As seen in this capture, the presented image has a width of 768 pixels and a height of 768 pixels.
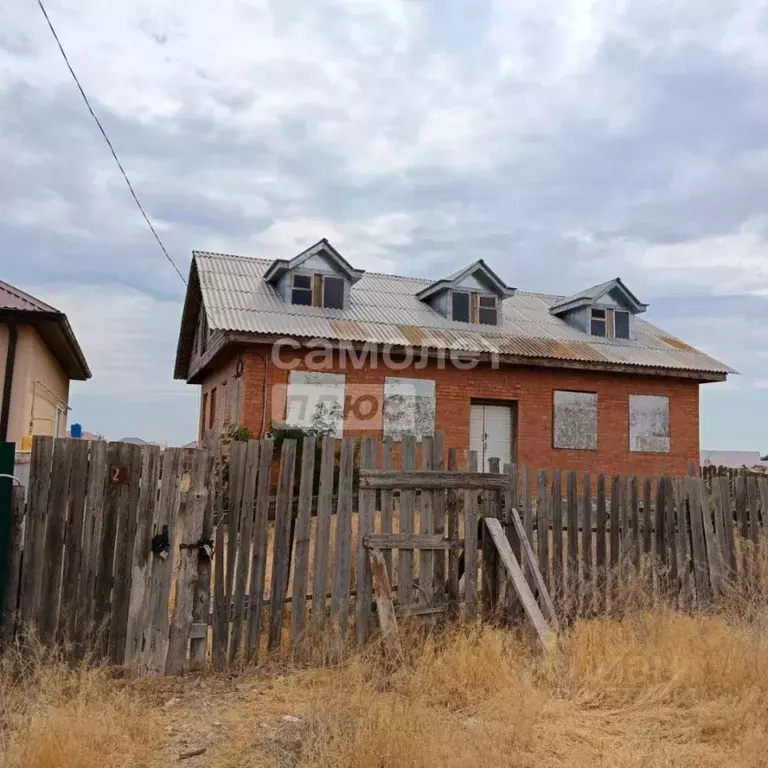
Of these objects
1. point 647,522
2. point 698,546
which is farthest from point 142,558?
point 698,546

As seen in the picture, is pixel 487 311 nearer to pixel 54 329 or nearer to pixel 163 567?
pixel 54 329

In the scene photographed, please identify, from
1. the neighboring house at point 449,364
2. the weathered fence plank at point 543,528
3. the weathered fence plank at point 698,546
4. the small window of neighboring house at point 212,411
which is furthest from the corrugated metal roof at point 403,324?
the weathered fence plank at point 543,528

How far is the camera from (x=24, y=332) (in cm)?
1291

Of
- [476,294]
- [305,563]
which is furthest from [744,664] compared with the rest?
[476,294]

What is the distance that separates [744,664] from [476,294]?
1460cm

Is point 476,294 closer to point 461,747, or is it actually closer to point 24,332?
point 24,332

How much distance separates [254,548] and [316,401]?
10.7 m

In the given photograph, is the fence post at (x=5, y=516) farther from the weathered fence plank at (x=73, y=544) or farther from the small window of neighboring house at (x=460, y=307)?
the small window of neighboring house at (x=460, y=307)

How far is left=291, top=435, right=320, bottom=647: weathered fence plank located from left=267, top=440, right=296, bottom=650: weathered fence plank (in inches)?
2.6

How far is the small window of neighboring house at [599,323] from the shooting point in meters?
20.1

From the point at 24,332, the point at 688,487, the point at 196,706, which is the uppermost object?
the point at 24,332

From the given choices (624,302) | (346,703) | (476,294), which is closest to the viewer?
(346,703)

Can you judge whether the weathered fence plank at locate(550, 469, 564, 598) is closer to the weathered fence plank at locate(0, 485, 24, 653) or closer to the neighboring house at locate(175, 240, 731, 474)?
the weathered fence plank at locate(0, 485, 24, 653)

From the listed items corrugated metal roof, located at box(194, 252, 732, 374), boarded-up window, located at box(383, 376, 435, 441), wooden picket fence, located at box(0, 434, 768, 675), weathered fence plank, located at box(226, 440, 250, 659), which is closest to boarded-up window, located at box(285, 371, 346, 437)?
corrugated metal roof, located at box(194, 252, 732, 374)
